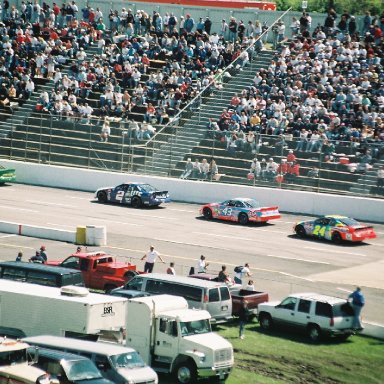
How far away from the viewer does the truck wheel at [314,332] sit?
107 feet

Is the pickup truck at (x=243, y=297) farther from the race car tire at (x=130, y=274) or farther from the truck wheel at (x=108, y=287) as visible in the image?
the truck wheel at (x=108, y=287)

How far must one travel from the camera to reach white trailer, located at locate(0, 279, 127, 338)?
28.1m

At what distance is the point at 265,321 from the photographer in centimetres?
3362

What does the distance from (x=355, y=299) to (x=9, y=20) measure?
46.3 m

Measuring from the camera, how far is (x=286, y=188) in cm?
5338

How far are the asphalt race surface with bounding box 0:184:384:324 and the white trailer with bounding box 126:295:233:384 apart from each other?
7.70 metres

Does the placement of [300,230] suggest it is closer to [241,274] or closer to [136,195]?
[136,195]

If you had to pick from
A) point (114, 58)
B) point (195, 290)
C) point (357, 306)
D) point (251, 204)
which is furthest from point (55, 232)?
point (114, 58)

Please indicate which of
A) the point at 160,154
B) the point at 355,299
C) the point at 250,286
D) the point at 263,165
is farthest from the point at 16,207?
the point at 355,299

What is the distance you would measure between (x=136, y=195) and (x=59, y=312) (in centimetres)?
2493

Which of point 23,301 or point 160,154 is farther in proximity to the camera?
point 160,154

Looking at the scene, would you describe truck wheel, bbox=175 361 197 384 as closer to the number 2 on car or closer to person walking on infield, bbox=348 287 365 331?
person walking on infield, bbox=348 287 365 331

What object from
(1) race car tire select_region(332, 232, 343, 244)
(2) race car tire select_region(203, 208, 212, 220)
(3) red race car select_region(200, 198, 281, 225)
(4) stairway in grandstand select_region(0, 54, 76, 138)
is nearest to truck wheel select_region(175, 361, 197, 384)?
(1) race car tire select_region(332, 232, 343, 244)

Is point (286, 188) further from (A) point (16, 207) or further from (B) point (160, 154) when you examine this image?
(A) point (16, 207)
